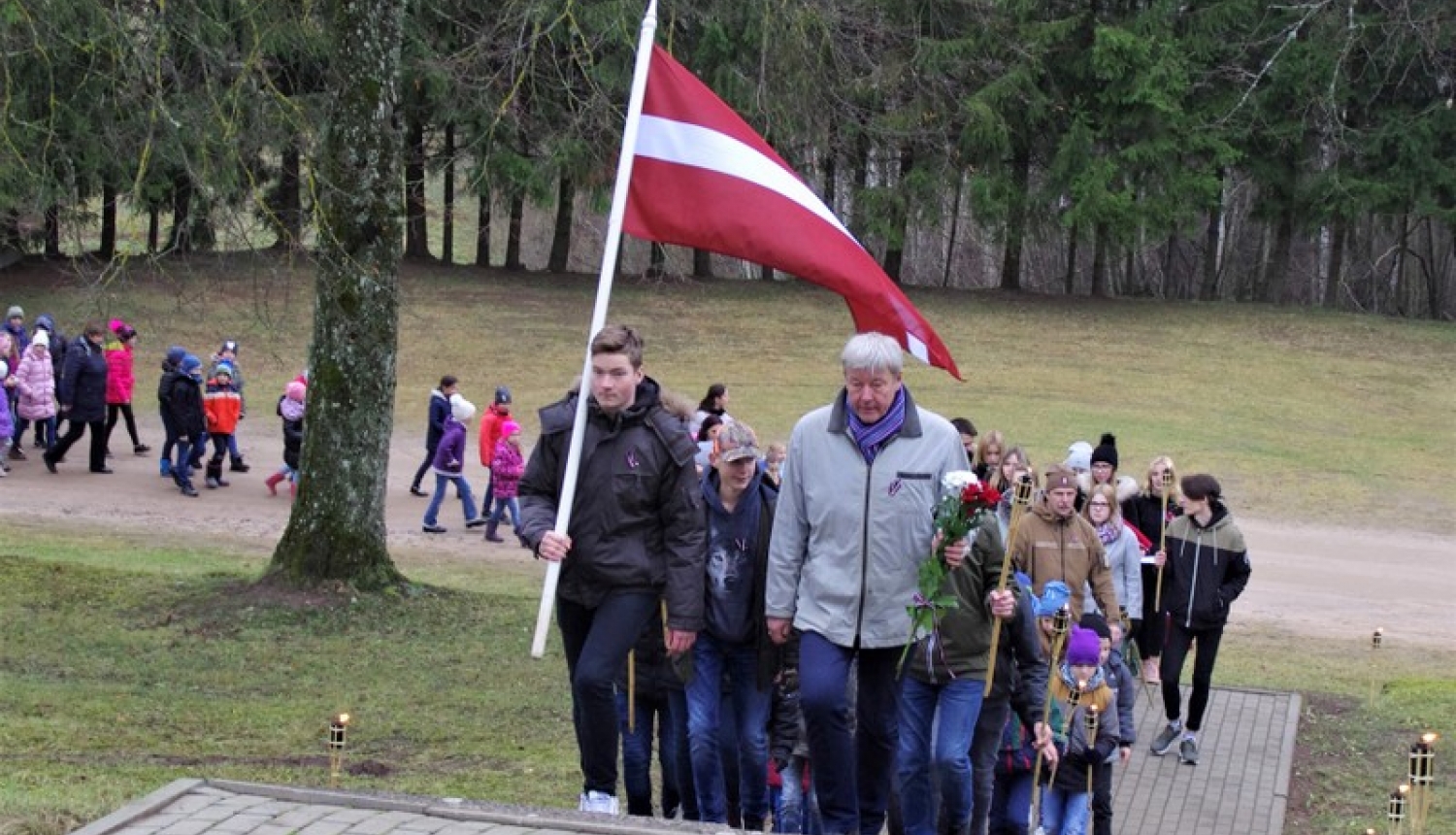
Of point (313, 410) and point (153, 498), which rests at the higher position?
point (313, 410)

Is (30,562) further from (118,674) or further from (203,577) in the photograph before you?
(118,674)

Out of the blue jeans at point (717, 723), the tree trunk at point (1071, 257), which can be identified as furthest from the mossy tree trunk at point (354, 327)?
the tree trunk at point (1071, 257)

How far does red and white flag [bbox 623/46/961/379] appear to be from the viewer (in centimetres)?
837

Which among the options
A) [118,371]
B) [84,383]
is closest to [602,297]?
[84,383]

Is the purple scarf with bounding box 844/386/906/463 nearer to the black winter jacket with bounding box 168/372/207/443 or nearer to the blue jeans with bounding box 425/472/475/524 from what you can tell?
the blue jeans with bounding box 425/472/475/524

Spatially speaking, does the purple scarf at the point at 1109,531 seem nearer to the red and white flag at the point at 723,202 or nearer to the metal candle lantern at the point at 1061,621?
the metal candle lantern at the point at 1061,621

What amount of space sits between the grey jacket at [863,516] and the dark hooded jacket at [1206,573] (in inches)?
226

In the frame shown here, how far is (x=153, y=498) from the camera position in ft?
73.6

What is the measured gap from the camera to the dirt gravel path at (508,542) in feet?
64.0

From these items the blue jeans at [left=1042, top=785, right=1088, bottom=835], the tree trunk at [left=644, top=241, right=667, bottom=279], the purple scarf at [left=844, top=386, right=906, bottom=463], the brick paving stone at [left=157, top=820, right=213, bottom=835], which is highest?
the tree trunk at [left=644, top=241, right=667, bottom=279]

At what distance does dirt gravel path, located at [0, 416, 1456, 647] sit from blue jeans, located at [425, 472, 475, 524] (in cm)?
21

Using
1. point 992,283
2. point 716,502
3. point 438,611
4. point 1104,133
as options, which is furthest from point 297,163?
point 992,283

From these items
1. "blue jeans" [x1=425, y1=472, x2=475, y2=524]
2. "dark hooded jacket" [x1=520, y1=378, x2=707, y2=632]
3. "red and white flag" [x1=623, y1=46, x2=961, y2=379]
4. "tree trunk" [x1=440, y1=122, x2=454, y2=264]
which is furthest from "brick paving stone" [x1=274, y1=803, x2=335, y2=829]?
"tree trunk" [x1=440, y1=122, x2=454, y2=264]

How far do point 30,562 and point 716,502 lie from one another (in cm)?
983
